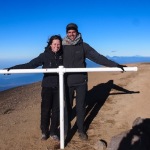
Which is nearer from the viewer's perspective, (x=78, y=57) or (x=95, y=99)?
(x=78, y=57)

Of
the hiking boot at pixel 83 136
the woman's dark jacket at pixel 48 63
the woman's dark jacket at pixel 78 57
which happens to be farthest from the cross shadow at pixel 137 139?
the woman's dark jacket at pixel 48 63

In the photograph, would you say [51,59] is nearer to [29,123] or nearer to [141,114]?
[29,123]

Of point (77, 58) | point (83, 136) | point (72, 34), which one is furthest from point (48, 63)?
point (83, 136)

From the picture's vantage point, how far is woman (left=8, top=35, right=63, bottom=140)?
6699 millimetres

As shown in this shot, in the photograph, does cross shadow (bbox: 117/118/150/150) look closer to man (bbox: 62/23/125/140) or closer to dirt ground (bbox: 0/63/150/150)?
dirt ground (bbox: 0/63/150/150)

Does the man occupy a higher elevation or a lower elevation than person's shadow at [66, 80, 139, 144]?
higher

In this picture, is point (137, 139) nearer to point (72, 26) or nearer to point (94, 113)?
point (72, 26)

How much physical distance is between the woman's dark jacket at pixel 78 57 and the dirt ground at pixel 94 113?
1.41 m

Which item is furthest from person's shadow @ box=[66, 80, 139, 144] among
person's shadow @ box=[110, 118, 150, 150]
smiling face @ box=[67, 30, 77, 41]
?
smiling face @ box=[67, 30, 77, 41]

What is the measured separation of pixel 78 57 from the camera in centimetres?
687

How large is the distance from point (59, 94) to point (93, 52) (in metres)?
1.16

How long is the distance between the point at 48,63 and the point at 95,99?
162 inches

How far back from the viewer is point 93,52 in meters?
6.84

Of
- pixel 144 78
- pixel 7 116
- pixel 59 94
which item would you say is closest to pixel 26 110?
pixel 7 116
